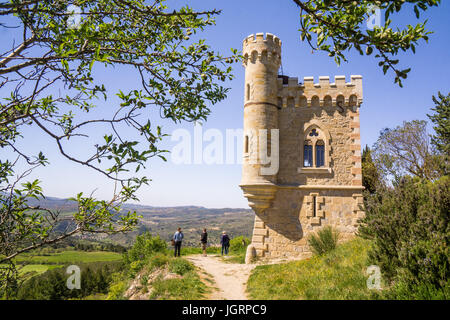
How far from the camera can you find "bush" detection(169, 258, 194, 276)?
11812 millimetres

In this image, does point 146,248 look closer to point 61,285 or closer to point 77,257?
point 61,285

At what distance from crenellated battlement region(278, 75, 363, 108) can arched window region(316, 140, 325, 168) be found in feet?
7.60

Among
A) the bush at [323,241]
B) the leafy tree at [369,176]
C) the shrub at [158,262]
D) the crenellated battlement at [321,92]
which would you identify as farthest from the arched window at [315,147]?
the shrub at [158,262]

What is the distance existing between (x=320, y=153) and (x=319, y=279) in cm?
820

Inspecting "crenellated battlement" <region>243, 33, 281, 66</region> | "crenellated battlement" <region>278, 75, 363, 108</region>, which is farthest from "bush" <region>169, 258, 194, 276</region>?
"crenellated battlement" <region>243, 33, 281, 66</region>

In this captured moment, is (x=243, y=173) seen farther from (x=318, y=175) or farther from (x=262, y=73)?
(x=262, y=73)

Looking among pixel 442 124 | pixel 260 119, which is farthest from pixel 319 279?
pixel 442 124

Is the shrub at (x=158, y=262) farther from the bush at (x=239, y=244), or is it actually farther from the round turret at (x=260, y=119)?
the bush at (x=239, y=244)

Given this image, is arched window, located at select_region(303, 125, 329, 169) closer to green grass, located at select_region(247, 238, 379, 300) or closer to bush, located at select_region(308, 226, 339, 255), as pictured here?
bush, located at select_region(308, 226, 339, 255)

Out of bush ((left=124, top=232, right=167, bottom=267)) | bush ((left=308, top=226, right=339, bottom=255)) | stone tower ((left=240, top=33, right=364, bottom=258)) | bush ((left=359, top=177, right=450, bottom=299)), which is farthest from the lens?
bush ((left=124, top=232, right=167, bottom=267))

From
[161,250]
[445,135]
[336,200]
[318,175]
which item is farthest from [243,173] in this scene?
[445,135]

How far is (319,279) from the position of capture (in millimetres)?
8789

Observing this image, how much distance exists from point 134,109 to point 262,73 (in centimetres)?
1245
